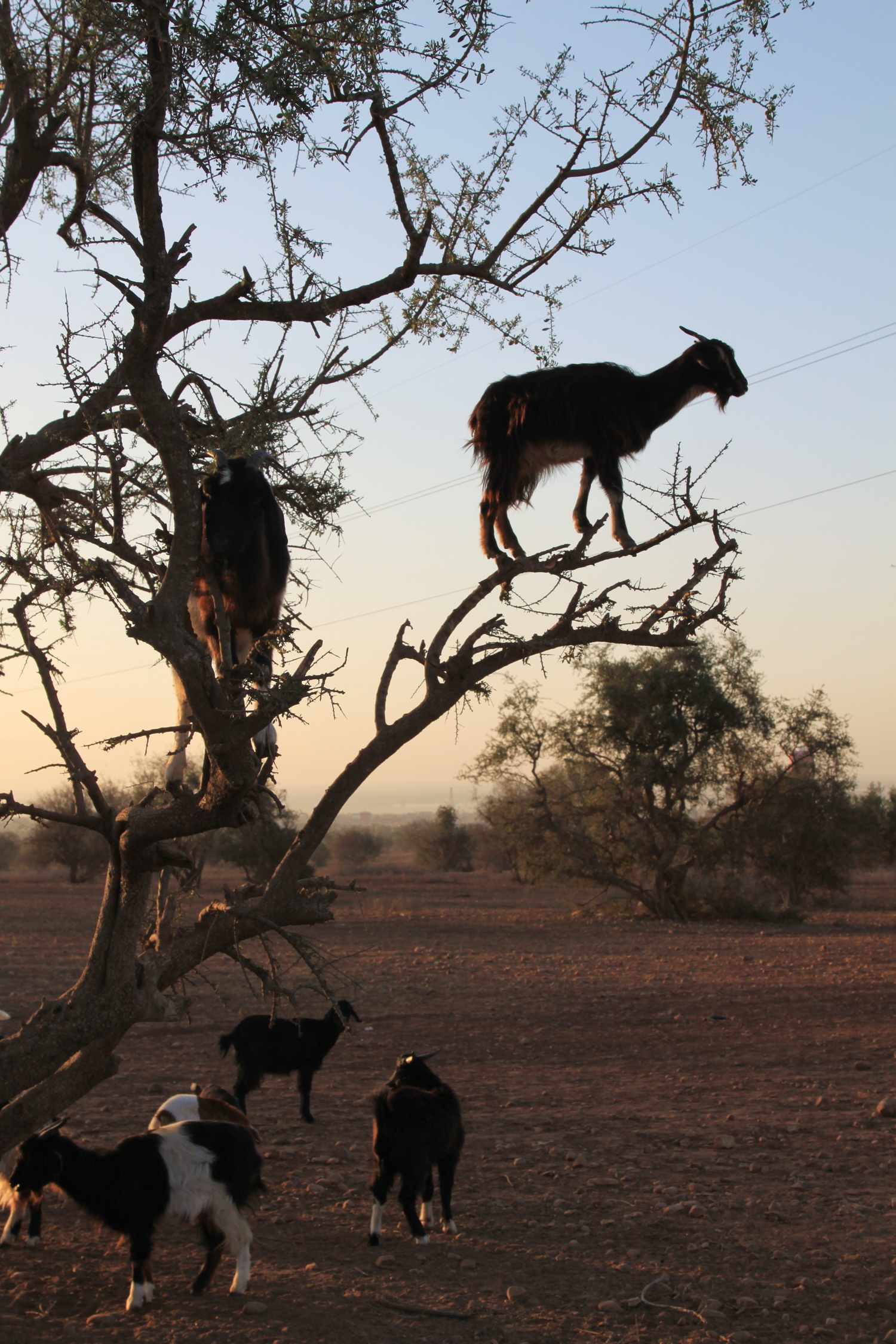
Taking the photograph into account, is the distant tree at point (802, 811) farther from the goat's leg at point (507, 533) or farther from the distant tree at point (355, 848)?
the distant tree at point (355, 848)

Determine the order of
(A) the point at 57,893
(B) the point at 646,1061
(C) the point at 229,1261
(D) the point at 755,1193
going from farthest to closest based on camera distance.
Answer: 1. (A) the point at 57,893
2. (B) the point at 646,1061
3. (D) the point at 755,1193
4. (C) the point at 229,1261

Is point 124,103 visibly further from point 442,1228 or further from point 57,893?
point 57,893

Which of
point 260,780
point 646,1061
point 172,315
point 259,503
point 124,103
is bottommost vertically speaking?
point 646,1061

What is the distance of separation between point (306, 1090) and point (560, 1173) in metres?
2.00

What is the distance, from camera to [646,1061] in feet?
30.6

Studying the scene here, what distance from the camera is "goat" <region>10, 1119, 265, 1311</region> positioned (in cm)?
463

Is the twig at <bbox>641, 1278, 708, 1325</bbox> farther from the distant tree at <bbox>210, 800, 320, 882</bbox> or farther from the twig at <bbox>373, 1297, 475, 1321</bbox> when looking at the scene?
the distant tree at <bbox>210, 800, 320, 882</bbox>

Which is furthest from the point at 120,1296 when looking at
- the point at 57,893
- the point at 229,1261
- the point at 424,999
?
the point at 57,893

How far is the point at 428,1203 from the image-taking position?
18.4ft

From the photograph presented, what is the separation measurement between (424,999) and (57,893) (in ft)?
64.8

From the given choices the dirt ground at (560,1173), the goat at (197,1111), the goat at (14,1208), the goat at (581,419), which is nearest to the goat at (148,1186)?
the dirt ground at (560,1173)

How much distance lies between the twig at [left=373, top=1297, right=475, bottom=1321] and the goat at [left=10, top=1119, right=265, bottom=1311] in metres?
0.64

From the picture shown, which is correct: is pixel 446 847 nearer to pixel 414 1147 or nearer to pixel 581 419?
pixel 414 1147

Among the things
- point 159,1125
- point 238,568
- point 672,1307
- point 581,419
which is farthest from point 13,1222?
point 581,419
